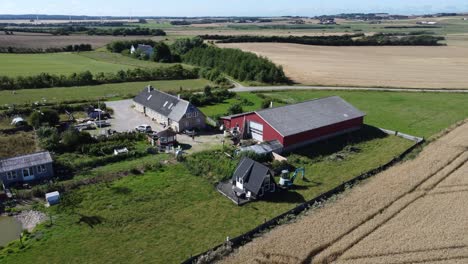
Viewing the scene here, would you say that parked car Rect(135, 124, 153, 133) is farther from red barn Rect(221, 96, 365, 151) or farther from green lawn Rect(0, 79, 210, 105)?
green lawn Rect(0, 79, 210, 105)

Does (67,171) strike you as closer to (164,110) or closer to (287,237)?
(164,110)

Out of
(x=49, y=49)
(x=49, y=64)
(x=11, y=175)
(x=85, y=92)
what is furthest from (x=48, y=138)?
(x=49, y=49)

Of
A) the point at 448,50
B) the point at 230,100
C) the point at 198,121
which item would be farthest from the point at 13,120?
the point at 448,50

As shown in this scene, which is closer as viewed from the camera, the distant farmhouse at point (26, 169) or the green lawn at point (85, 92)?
the distant farmhouse at point (26, 169)

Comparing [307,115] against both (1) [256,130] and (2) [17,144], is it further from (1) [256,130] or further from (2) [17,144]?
(2) [17,144]

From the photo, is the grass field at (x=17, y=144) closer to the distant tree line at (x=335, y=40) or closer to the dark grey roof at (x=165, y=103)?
the dark grey roof at (x=165, y=103)

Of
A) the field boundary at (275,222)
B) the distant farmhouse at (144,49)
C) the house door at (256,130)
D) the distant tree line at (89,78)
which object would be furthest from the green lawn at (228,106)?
the distant farmhouse at (144,49)
